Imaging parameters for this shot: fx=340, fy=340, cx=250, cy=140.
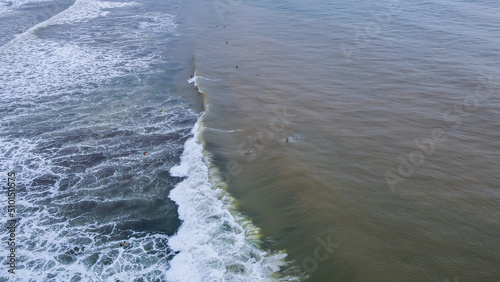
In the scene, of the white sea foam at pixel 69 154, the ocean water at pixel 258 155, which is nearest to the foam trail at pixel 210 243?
the ocean water at pixel 258 155

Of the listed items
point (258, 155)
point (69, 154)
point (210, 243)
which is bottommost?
point (210, 243)

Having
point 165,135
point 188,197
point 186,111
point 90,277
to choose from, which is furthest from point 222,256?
point 186,111

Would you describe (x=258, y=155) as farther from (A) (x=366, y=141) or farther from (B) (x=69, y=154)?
(B) (x=69, y=154)

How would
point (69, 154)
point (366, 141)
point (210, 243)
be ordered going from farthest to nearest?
point (366, 141), point (69, 154), point (210, 243)

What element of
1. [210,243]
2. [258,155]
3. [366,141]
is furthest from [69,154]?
[366,141]

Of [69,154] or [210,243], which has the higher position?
[69,154]

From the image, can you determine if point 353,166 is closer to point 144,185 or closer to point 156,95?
point 144,185
